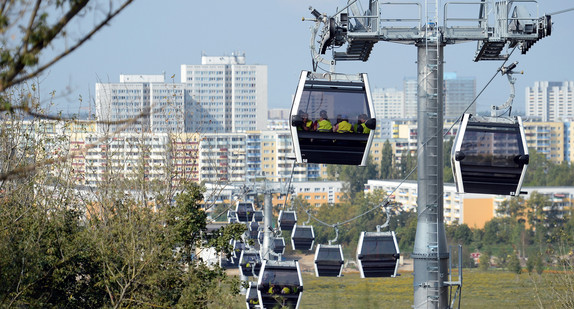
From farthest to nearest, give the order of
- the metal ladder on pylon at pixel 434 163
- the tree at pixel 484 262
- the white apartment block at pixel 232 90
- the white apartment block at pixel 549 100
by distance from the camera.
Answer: the white apartment block at pixel 549 100 < the white apartment block at pixel 232 90 < the tree at pixel 484 262 < the metal ladder on pylon at pixel 434 163

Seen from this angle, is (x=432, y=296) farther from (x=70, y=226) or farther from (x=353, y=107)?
(x=70, y=226)

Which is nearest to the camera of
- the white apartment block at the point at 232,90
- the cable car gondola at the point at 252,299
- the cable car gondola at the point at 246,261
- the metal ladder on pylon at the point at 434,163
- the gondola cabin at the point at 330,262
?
the metal ladder on pylon at the point at 434,163

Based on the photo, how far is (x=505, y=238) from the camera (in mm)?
56594

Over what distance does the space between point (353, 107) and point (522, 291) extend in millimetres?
28562

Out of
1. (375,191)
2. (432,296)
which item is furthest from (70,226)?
(375,191)

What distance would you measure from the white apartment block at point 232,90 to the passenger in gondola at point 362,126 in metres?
99.4

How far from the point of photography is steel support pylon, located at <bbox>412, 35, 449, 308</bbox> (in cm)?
940

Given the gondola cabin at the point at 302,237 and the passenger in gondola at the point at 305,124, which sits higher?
the passenger in gondola at the point at 305,124

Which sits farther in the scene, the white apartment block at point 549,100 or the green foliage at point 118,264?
the white apartment block at point 549,100

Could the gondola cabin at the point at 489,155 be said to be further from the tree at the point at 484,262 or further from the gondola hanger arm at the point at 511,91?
the tree at the point at 484,262

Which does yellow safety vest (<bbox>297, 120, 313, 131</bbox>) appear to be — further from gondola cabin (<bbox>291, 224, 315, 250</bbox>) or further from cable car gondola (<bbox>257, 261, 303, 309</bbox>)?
gondola cabin (<bbox>291, 224, 315, 250</bbox>)

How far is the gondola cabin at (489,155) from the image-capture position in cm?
1016

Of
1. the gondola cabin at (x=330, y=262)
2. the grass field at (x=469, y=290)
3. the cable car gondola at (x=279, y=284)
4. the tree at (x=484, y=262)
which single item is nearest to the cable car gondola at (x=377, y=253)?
the cable car gondola at (x=279, y=284)

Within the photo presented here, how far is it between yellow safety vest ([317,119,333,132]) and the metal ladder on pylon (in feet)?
4.67
